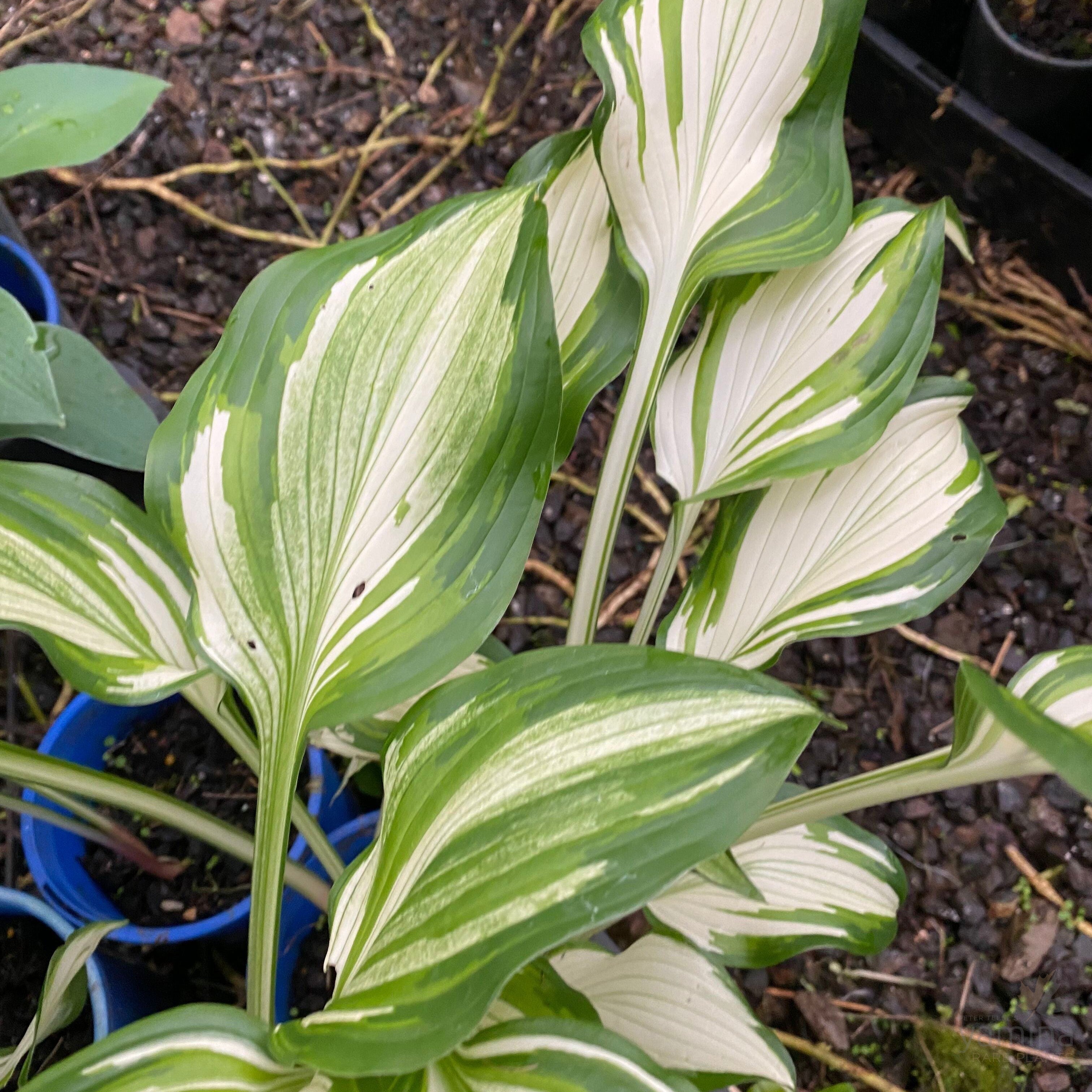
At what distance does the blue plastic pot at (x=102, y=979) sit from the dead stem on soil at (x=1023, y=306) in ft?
4.06

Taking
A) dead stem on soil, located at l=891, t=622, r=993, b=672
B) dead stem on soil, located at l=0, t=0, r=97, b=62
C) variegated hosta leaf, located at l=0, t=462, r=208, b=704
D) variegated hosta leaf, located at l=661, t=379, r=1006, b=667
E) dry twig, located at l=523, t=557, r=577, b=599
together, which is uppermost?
dead stem on soil, located at l=0, t=0, r=97, b=62

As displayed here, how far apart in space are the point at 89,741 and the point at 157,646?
370mm

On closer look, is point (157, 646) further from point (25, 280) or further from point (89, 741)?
point (25, 280)

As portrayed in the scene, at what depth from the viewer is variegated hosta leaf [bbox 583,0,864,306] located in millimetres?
593

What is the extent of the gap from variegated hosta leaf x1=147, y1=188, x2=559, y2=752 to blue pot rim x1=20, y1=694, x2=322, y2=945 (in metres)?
0.31

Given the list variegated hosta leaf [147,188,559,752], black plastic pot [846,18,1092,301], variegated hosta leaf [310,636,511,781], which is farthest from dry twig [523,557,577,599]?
black plastic pot [846,18,1092,301]

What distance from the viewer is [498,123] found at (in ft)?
4.20

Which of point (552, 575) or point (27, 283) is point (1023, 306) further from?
point (27, 283)

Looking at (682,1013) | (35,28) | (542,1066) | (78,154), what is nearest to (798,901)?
(682,1013)

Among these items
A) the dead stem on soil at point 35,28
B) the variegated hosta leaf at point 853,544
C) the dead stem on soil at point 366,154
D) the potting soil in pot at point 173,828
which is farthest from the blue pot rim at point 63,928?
the dead stem on soil at point 35,28

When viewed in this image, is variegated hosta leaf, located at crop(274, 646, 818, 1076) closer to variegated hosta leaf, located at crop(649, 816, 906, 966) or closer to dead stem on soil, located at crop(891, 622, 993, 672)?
variegated hosta leaf, located at crop(649, 816, 906, 966)

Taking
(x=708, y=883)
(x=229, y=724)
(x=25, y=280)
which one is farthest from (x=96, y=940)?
(x=25, y=280)

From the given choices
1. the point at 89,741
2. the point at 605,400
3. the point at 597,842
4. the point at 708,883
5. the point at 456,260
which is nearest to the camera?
the point at 597,842

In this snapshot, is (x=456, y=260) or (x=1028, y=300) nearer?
(x=456, y=260)
